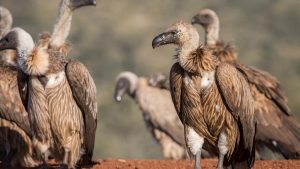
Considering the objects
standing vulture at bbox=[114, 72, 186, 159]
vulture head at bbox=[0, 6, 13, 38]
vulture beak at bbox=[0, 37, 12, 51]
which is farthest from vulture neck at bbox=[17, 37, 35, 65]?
standing vulture at bbox=[114, 72, 186, 159]

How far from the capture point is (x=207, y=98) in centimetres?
1116

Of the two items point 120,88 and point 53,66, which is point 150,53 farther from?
point 53,66

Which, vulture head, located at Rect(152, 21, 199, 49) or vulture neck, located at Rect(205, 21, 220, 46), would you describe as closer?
vulture head, located at Rect(152, 21, 199, 49)

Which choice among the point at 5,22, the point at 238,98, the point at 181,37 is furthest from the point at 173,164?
the point at 5,22

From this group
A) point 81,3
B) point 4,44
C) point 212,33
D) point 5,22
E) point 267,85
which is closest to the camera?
point 4,44

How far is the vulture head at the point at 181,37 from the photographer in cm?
1124

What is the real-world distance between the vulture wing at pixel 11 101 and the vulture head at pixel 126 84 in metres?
5.78

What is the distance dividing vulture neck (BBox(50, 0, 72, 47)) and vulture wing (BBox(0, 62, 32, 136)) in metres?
0.86

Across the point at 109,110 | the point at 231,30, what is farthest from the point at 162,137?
the point at 231,30

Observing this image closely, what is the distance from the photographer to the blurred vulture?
45.9 ft

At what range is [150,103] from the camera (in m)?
18.8

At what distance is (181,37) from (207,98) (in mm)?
704

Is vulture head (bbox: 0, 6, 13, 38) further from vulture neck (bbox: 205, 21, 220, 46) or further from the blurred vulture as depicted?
vulture neck (bbox: 205, 21, 220, 46)

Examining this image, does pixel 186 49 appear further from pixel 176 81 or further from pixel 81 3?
pixel 81 3
